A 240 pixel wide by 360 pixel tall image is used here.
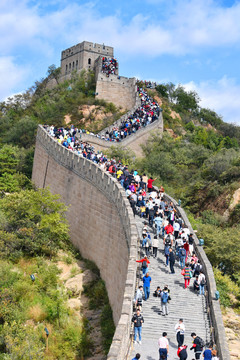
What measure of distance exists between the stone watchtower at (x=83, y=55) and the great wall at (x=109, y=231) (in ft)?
81.6

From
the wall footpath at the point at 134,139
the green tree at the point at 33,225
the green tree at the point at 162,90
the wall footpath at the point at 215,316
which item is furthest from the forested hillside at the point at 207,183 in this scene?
the green tree at the point at 33,225

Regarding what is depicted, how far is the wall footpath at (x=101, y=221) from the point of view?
1304 cm

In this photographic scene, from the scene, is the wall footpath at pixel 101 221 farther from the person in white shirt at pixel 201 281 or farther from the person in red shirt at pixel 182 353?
the person in white shirt at pixel 201 281

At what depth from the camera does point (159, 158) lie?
35.4 meters

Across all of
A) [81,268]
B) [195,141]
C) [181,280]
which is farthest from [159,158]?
[181,280]

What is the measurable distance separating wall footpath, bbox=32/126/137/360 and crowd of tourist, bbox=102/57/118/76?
22.6 meters

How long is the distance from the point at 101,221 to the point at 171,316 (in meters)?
8.97

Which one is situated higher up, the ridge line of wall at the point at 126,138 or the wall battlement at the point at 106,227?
the ridge line of wall at the point at 126,138

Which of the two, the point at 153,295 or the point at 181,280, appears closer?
the point at 153,295

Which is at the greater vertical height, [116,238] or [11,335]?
[116,238]

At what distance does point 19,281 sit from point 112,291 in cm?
477

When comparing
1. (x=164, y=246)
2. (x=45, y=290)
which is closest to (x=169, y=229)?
(x=164, y=246)

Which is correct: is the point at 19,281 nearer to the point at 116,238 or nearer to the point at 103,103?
the point at 116,238

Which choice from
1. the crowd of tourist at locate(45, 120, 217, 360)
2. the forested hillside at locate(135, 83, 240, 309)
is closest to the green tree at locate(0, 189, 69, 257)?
the crowd of tourist at locate(45, 120, 217, 360)
